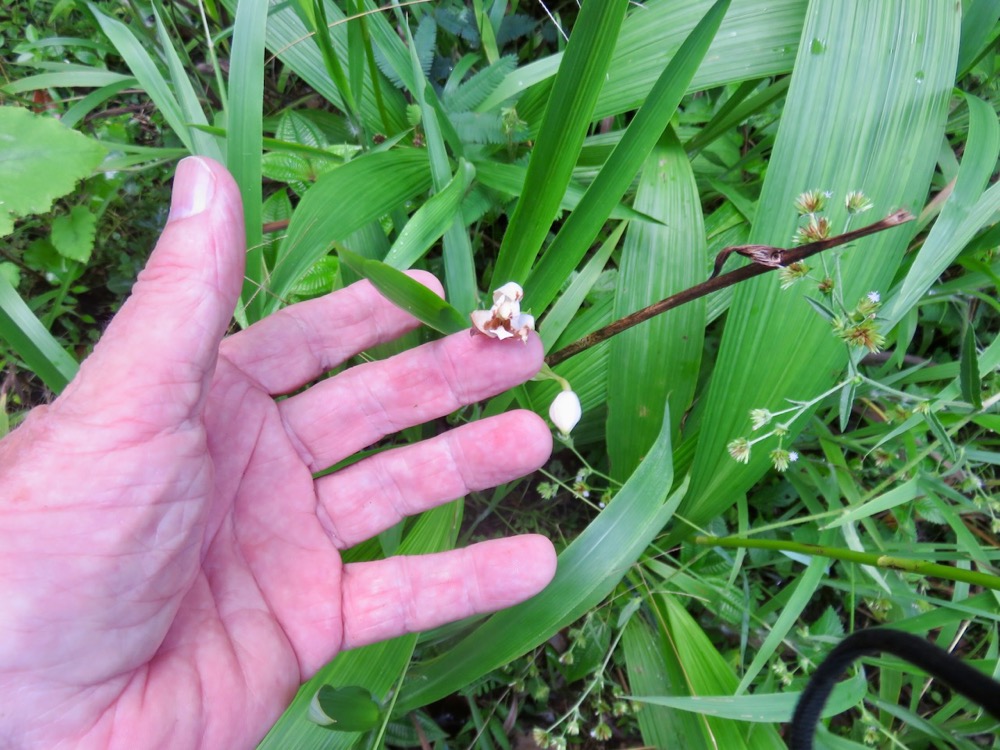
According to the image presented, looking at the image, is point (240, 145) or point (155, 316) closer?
point (155, 316)

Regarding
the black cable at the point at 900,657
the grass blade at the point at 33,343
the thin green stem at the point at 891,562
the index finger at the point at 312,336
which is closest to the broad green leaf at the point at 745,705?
the thin green stem at the point at 891,562

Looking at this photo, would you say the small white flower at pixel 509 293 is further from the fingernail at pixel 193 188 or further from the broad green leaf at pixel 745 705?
the broad green leaf at pixel 745 705

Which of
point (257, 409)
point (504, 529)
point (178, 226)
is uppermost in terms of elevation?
point (178, 226)

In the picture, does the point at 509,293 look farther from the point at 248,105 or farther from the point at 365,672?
the point at 365,672

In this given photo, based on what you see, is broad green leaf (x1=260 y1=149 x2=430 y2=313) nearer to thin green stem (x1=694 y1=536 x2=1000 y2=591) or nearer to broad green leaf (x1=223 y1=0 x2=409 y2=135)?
broad green leaf (x1=223 y1=0 x2=409 y2=135)

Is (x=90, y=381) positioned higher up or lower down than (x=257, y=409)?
higher up

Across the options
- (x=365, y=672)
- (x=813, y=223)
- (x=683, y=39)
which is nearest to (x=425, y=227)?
(x=813, y=223)

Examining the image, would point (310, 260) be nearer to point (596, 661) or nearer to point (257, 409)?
point (257, 409)

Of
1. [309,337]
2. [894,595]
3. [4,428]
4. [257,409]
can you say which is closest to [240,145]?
[309,337]
